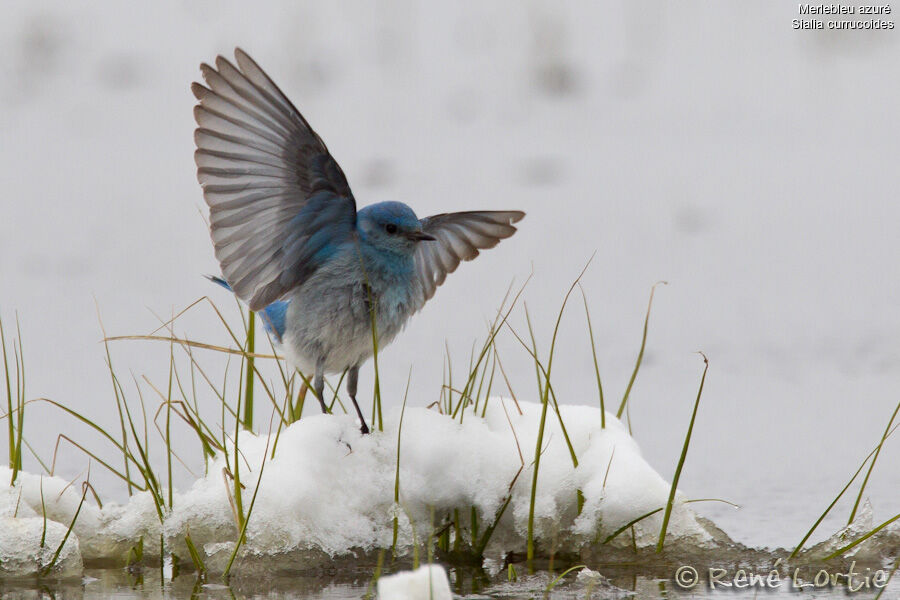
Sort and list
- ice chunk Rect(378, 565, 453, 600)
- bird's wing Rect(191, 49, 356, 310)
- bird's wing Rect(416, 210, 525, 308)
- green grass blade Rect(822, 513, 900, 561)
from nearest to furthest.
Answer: ice chunk Rect(378, 565, 453, 600)
green grass blade Rect(822, 513, 900, 561)
bird's wing Rect(191, 49, 356, 310)
bird's wing Rect(416, 210, 525, 308)

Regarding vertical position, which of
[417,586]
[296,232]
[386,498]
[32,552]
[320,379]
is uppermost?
[296,232]

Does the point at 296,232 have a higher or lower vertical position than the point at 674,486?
higher

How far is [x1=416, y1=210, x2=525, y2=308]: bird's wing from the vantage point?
4.57 metres

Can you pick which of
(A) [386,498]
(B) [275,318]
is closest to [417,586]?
(A) [386,498]

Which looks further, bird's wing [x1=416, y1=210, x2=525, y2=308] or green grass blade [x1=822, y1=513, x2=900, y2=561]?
bird's wing [x1=416, y1=210, x2=525, y2=308]

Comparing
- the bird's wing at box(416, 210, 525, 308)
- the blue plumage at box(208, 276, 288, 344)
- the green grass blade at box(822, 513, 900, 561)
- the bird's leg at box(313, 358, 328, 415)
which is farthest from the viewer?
the bird's wing at box(416, 210, 525, 308)

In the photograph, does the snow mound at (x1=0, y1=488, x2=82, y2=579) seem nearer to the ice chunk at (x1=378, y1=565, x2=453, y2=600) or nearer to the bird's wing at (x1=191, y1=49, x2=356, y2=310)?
the bird's wing at (x1=191, y1=49, x2=356, y2=310)

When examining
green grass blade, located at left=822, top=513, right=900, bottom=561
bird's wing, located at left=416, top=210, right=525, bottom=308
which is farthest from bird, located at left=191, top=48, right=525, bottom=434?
green grass blade, located at left=822, top=513, right=900, bottom=561

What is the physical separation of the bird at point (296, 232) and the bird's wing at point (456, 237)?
423mm

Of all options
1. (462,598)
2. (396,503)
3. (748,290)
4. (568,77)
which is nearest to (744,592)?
(462,598)

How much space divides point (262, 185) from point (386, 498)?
117 cm

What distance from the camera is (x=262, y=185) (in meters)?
3.84

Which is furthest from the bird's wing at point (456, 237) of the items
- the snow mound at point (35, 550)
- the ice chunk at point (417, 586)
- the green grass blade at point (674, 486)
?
the ice chunk at point (417, 586)

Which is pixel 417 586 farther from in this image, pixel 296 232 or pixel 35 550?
pixel 296 232
